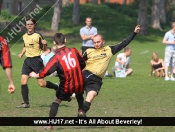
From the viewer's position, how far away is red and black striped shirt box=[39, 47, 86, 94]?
30.3 ft

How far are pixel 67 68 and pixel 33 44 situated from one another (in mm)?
3033

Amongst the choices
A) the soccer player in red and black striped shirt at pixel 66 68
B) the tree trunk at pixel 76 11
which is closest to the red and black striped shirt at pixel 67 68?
the soccer player in red and black striped shirt at pixel 66 68

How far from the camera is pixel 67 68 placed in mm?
9234

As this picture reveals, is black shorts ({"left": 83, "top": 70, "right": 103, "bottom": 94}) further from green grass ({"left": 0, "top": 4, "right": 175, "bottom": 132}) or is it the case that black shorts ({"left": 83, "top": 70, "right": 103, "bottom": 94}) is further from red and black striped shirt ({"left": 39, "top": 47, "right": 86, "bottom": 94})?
green grass ({"left": 0, "top": 4, "right": 175, "bottom": 132})

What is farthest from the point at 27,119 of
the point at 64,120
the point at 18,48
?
the point at 18,48

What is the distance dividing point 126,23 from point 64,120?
121 ft

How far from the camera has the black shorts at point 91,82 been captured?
10095mm

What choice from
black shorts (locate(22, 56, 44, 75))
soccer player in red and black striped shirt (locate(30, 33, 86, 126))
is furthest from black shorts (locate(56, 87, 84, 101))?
black shorts (locate(22, 56, 44, 75))

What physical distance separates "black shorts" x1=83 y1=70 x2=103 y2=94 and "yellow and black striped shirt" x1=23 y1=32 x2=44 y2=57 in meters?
2.23

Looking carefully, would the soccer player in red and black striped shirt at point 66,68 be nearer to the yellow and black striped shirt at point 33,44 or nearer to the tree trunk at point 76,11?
the yellow and black striped shirt at point 33,44

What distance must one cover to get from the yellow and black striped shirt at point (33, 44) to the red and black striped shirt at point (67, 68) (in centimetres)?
280

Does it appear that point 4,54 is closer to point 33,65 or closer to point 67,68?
point 67,68

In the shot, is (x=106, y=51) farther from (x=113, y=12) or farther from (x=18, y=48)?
(x=113, y=12)

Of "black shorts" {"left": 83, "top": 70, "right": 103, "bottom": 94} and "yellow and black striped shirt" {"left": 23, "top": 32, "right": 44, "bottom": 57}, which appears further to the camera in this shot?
"yellow and black striped shirt" {"left": 23, "top": 32, "right": 44, "bottom": 57}
